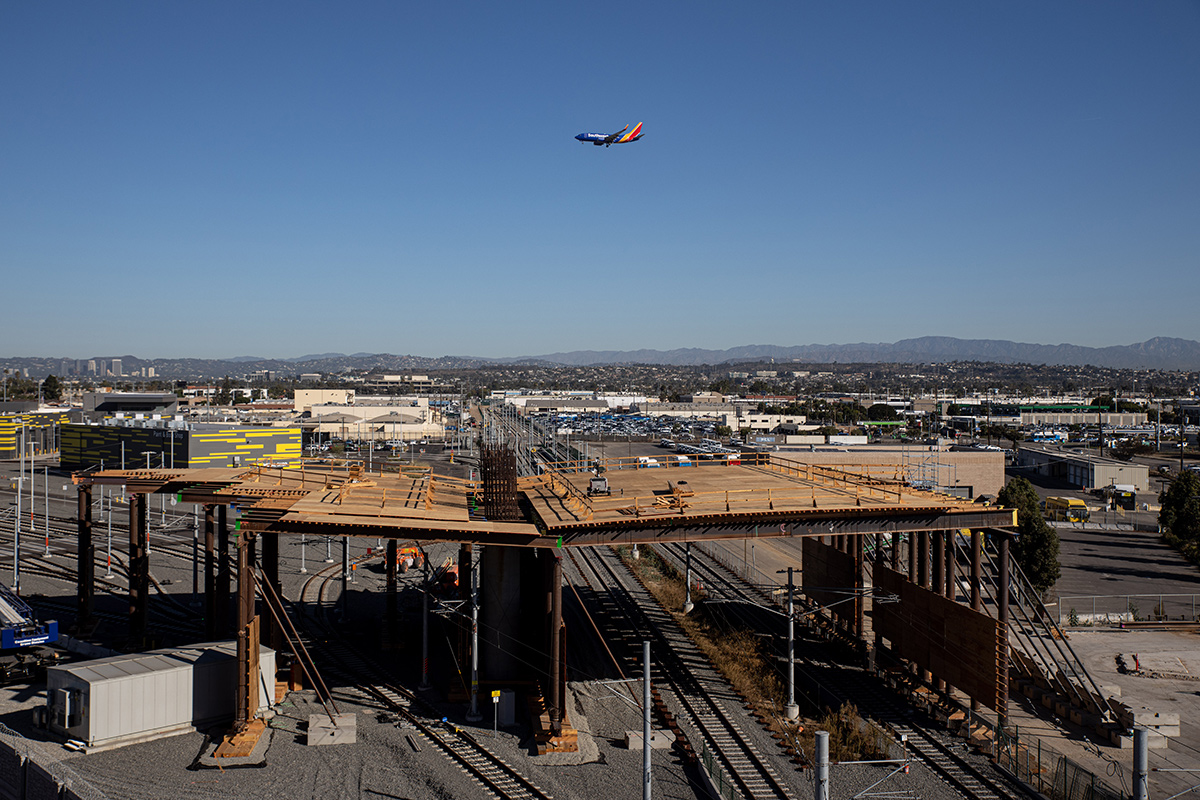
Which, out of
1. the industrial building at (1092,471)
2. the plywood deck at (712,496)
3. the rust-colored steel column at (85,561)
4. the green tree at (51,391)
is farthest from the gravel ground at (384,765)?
the green tree at (51,391)

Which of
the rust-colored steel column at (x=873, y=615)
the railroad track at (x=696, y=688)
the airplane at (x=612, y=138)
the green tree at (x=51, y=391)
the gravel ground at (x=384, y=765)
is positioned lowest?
the railroad track at (x=696, y=688)

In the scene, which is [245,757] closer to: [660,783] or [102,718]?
[102,718]

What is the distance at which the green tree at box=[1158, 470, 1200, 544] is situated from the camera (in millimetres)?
43031

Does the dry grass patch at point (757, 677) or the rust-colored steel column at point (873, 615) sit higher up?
the rust-colored steel column at point (873, 615)

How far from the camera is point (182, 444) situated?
6494cm

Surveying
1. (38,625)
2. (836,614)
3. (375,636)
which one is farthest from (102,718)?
(836,614)

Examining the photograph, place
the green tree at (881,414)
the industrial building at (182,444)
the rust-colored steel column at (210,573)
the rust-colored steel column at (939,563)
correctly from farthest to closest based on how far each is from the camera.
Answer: the green tree at (881,414)
the industrial building at (182,444)
the rust-colored steel column at (939,563)
the rust-colored steel column at (210,573)

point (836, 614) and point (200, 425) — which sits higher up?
point (200, 425)

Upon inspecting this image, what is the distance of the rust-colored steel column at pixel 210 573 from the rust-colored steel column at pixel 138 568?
2.10 meters

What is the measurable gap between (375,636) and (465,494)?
602 cm

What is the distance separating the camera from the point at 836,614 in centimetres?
3102

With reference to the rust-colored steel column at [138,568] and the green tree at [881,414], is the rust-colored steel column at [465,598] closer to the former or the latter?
the rust-colored steel column at [138,568]

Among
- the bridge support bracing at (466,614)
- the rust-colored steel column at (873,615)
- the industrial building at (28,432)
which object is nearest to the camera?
the bridge support bracing at (466,614)

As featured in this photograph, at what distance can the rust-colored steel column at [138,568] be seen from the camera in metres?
25.9
